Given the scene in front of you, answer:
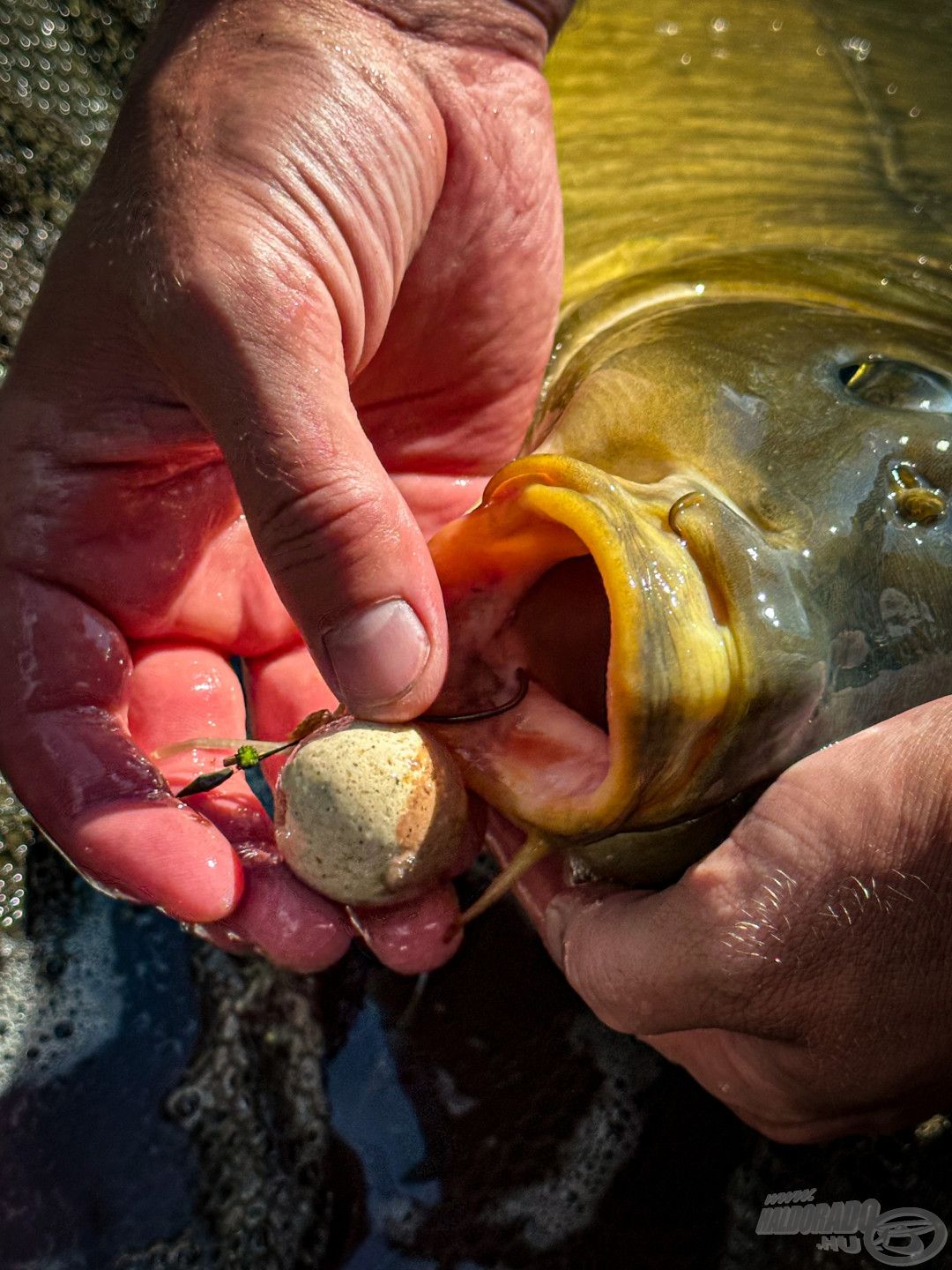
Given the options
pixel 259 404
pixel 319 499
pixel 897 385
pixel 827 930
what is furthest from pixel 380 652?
pixel 897 385

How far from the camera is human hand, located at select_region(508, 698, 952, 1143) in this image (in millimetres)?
1740

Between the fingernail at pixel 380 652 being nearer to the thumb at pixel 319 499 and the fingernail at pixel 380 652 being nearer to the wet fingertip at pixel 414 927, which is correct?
the thumb at pixel 319 499

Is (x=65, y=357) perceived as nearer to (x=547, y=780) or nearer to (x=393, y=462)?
(x=393, y=462)

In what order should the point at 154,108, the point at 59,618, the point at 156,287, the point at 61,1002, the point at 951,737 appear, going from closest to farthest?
the point at 951,737, the point at 156,287, the point at 154,108, the point at 59,618, the point at 61,1002

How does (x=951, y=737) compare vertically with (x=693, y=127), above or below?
below

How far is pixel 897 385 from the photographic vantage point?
1911 mm

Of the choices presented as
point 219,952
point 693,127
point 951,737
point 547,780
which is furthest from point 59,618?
point 693,127

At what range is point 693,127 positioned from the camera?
10.0ft

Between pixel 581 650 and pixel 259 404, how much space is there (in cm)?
62

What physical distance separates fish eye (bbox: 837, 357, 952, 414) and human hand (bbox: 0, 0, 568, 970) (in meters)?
0.78

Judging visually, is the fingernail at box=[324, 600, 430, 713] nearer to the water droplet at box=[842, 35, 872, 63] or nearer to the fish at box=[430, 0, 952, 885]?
the fish at box=[430, 0, 952, 885]

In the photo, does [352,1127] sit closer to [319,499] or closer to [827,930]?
[827,930]

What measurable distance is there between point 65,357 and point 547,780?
3.88ft

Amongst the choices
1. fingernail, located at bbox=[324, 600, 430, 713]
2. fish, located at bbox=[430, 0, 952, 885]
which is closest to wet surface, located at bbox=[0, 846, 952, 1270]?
fish, located at bbox=[430, 0, 952, 885]
